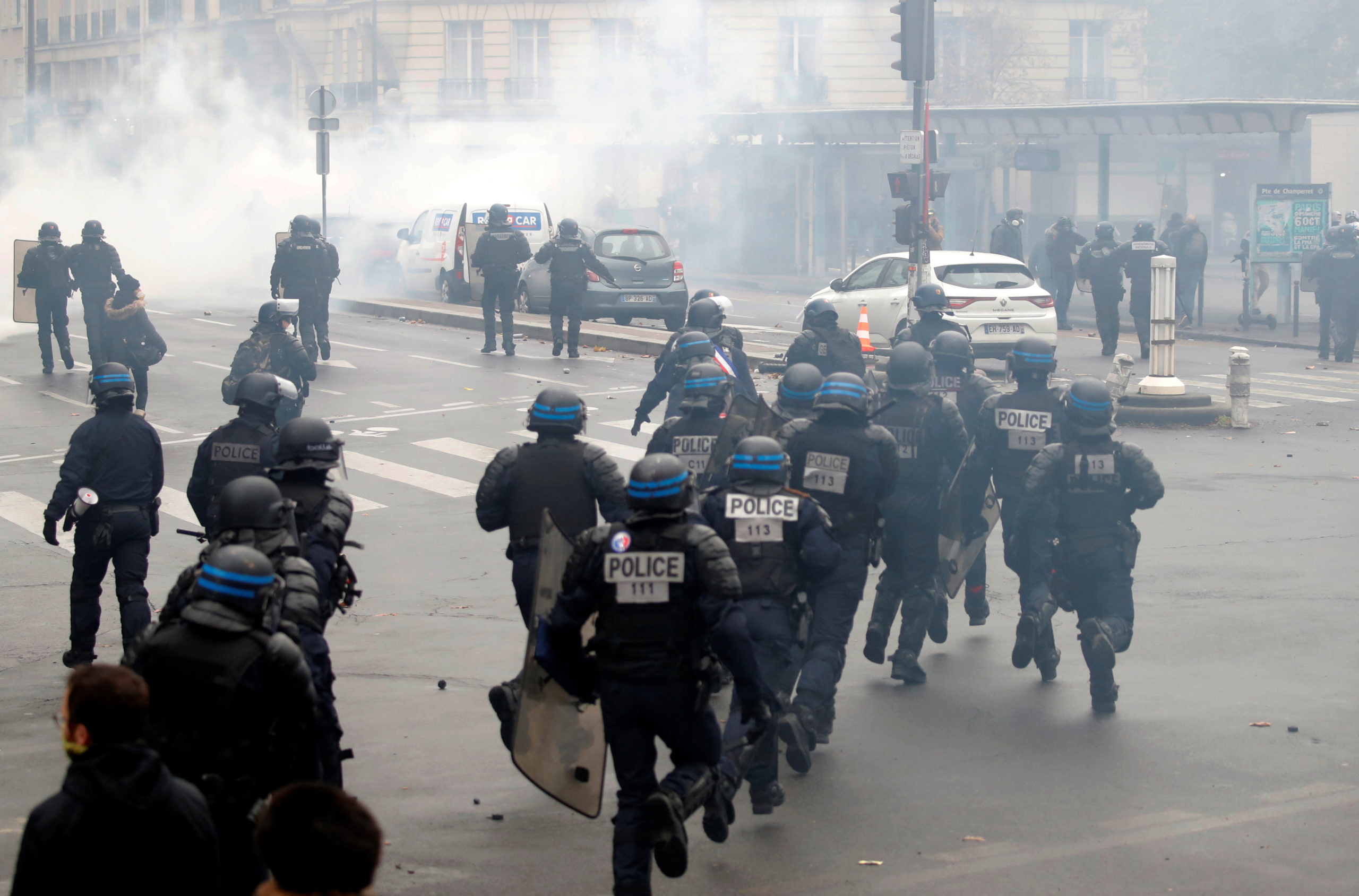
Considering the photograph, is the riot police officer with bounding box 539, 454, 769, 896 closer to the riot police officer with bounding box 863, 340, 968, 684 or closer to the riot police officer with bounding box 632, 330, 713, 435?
the riot police officer with bounding box 863, 340, 968, 684

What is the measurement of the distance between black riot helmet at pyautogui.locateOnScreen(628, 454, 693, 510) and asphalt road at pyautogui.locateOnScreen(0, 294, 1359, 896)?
1336 mm

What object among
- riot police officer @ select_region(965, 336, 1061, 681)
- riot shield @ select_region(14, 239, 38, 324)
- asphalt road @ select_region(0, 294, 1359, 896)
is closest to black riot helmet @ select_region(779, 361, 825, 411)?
riot police officer @ select_region(965, 336, 1061, 681)

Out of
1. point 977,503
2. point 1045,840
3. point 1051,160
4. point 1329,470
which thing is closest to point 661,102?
point 1051,160

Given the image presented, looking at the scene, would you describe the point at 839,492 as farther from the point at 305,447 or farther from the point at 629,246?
the point at 629,246

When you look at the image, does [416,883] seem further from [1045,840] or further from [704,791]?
[1045,840]

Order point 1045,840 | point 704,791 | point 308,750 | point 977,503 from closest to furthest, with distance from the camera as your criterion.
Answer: point 308,750 < point 704,791 < point 1045,840 < point 977,503

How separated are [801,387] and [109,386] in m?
3.54

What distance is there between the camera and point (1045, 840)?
5781 millimetres

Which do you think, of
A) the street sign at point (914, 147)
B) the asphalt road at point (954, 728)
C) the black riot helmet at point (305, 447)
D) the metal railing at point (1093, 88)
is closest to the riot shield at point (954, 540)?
the asphalt road at point (954, 728)

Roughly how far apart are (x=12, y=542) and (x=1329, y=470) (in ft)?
34.8

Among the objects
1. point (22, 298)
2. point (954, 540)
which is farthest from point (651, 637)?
point (22, 298)

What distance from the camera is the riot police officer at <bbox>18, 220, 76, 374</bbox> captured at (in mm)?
18422

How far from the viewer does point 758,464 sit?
618 centimetres

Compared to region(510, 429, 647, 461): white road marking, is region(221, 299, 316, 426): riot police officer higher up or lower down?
higher up
